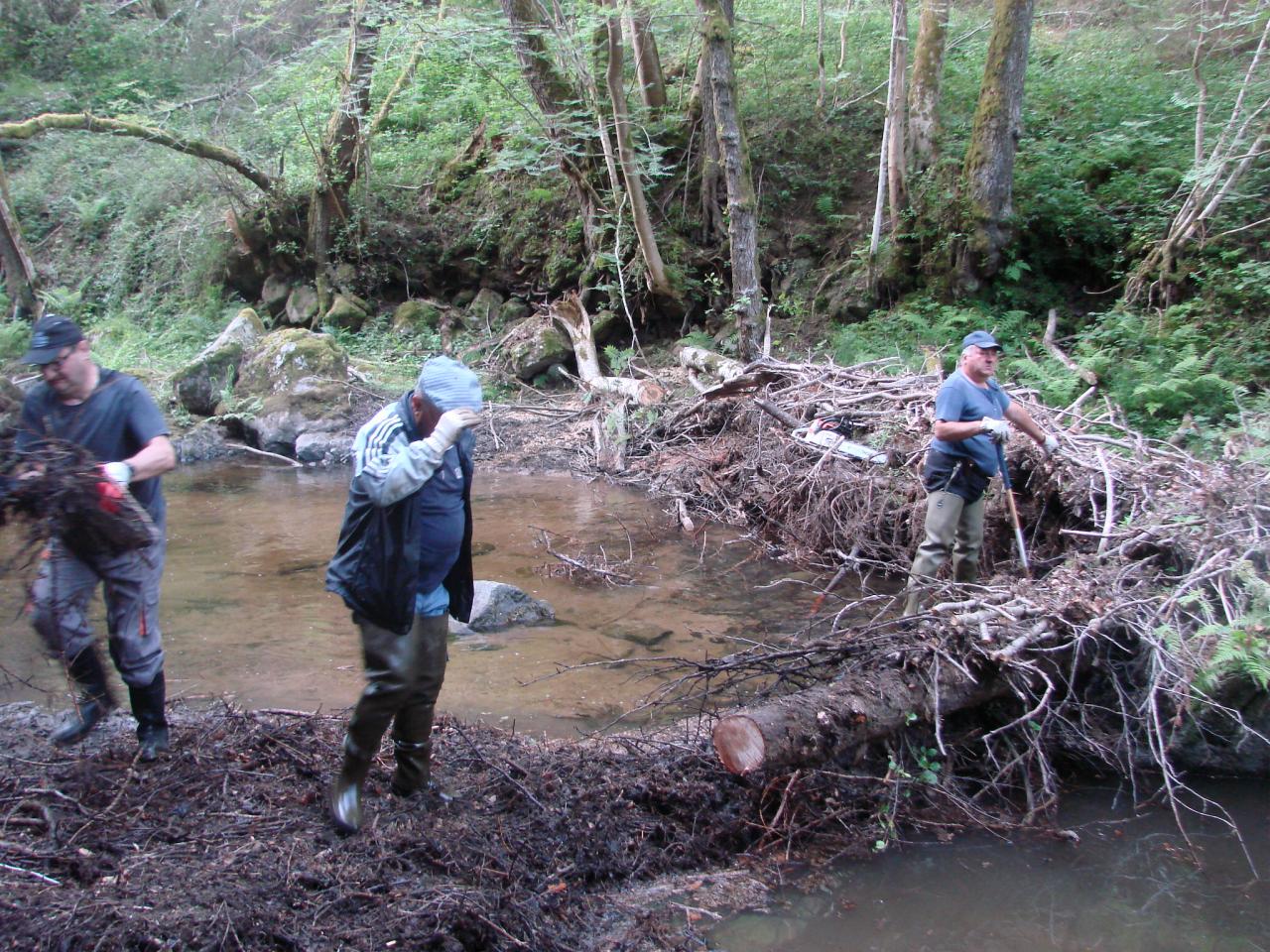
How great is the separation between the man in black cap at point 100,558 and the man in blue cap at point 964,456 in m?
4.30

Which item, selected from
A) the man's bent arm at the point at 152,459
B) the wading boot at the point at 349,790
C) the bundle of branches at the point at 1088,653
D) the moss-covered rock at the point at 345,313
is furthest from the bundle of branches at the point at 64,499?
the moss-covered rock at the point at 345,313

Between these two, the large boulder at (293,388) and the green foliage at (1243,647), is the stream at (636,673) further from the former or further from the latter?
the large boulder at (293,388)

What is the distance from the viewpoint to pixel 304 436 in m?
13.8

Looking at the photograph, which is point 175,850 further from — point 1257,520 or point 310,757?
point 1257,520

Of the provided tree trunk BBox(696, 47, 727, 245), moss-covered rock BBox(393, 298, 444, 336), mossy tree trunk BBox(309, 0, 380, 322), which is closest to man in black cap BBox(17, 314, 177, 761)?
tree trunk BBox(696, 47, 727, 245)

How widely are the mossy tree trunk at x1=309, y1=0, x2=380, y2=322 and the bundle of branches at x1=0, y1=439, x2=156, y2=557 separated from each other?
Answer: 632 inches

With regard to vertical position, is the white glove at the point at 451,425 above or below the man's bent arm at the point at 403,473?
above

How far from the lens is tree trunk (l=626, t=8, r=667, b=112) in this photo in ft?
53.9

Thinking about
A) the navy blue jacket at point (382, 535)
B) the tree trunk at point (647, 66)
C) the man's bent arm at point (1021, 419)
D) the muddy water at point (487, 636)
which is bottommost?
the muddy water at point (487, 636)

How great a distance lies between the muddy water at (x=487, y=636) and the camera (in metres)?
5.70

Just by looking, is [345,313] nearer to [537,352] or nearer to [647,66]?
[537,352]

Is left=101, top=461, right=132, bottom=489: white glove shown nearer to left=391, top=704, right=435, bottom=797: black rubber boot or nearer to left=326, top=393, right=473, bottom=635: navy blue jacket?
left=326, top=393, right=473, bottom=635: navy blue jacket

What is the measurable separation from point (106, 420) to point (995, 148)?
12504 mm

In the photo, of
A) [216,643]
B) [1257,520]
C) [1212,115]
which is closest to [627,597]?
[216,643]
